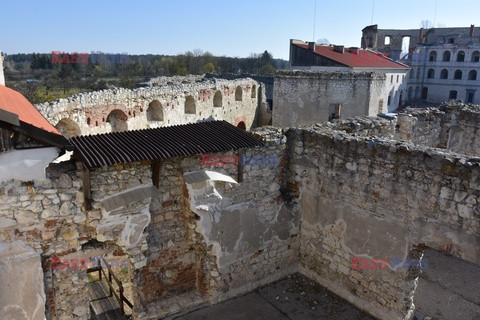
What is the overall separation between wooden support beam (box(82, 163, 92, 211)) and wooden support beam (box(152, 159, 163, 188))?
980mm

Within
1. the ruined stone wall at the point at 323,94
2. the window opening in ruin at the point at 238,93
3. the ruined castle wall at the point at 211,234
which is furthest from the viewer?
the window opening in ruin at the point at 238,93

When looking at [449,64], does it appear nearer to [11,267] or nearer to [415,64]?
[415,64]

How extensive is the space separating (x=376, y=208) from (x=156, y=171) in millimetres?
3436

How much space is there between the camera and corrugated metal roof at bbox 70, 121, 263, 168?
5.24m

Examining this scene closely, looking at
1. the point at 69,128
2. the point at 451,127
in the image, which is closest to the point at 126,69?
the point at 69,128

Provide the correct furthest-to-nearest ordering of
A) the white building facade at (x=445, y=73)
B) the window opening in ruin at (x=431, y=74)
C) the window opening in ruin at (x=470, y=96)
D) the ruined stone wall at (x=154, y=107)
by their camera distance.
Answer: the window opening in ruin at (x=431, y=74), the window opening in ruin at (x=470, y=96), the white building facade at (x=445, y=73), the ruined stone wall at (x=154, y=107)

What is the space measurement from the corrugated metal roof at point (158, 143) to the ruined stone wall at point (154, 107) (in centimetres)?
555

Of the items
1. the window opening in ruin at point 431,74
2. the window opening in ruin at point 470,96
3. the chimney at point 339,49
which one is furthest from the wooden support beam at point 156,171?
the window opening in ruin at point 431,74

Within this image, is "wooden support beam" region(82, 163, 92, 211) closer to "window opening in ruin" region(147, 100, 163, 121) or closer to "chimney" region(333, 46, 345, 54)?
"window opening in ruin" region(147, 100, 163, 121)

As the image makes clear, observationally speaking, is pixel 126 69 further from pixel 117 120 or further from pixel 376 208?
pixel 376 208

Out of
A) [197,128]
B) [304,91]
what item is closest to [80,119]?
[197,128]

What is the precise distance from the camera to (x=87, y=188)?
5.25 m

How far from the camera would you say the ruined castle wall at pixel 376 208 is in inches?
208

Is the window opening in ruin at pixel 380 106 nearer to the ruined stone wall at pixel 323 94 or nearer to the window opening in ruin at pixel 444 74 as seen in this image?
Answer: the ruined stone wall at pixel 323 94
